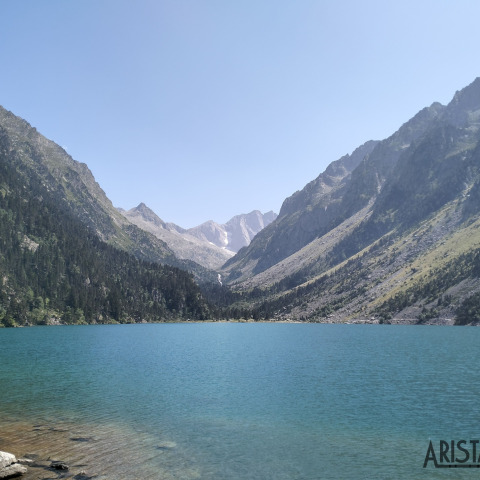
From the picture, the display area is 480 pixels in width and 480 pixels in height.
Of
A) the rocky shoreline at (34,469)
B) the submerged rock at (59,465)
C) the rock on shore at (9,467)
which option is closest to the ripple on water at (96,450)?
the rocky shoreline at (34,469)

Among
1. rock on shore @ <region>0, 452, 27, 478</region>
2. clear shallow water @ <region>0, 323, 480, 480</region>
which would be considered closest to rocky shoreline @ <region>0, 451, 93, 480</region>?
rock on shore @ <region>0, 452, 27, 478</region>

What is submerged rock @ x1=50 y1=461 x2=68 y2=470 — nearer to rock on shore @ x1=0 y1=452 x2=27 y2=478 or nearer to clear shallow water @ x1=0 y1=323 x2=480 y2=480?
clear shallow water @ x1=0 y1=323 x2=480 y2=480

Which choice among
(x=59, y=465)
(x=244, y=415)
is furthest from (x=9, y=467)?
(x=244, y=415)

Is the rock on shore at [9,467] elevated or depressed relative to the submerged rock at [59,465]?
elevated

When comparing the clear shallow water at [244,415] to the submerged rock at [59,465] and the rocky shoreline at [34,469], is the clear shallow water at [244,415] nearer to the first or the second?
the submerged rock at [59,465]

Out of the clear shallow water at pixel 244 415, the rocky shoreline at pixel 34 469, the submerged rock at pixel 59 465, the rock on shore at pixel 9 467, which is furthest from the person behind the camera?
the clear shallow water at pixel 244 415

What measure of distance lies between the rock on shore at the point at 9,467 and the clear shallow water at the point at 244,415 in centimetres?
436

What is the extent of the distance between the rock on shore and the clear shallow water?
4.36 meters

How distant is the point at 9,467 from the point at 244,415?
84.4 ft

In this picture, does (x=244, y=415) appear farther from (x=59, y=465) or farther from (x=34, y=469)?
(x=34, y=469)

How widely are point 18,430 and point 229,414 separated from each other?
23.0 m

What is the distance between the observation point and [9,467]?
28.7m

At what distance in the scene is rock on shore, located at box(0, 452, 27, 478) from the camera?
92.7ft

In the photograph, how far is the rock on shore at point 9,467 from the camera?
1113 inches
